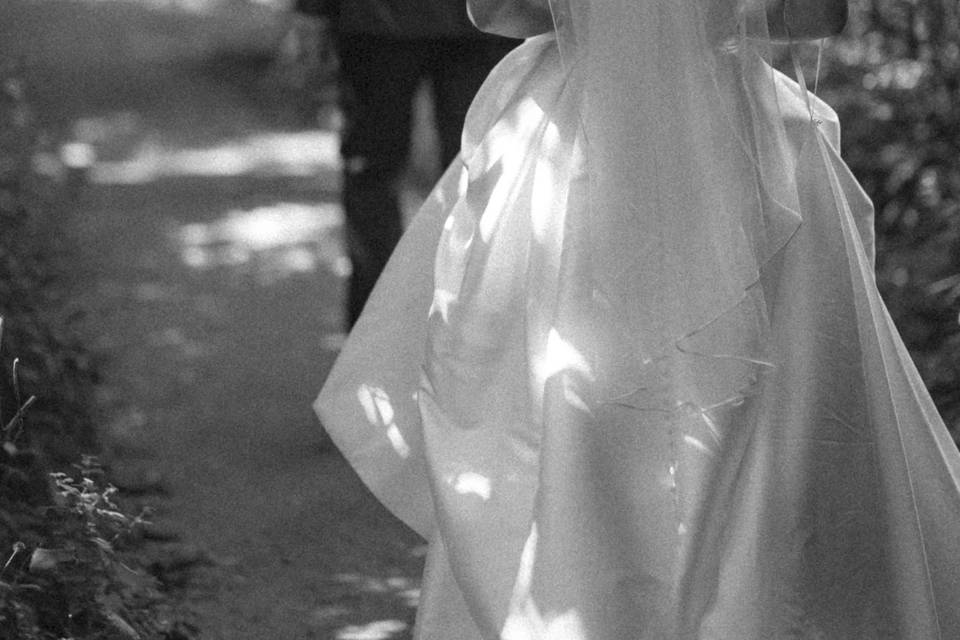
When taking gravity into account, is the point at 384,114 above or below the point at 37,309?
above

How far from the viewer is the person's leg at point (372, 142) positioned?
5.21 metres

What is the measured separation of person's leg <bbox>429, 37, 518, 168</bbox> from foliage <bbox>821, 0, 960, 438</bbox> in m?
1.70

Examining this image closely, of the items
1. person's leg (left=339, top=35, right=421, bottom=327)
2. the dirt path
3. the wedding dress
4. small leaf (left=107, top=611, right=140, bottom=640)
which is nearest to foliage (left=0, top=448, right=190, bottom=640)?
small leaf (left=107, top=611, right=140, bottom=640)

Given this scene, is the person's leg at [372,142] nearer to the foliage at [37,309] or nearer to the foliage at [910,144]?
the foliage at [37,309]

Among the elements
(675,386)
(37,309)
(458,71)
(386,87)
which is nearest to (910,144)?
(458,71)

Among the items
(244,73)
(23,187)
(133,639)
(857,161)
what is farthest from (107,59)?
(133,639)

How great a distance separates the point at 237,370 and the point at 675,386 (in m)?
3.48

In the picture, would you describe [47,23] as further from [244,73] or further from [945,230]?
[945,230]

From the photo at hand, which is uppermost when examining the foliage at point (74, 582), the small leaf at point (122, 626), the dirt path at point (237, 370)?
the dirt path at point (237, 370)

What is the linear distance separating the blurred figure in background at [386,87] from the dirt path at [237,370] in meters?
0.68

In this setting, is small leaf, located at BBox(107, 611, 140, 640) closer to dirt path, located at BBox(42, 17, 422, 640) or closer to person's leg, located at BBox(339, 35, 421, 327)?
dirt path, located at BBox(42, 17, 422, 640)

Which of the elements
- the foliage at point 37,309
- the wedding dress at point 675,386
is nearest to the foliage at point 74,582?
the wedding dress at point 675,386

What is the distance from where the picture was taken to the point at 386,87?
5.23 meters

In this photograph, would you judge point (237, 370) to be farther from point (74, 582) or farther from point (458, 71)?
point (74, 582)
